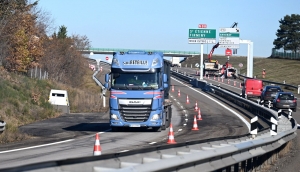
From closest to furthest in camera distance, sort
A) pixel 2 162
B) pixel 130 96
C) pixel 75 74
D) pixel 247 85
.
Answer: pixel 2 162 → pixel 130 96 → pixel 247 85 → pixel 75 74

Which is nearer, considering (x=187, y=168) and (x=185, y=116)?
(x=187, y=168)

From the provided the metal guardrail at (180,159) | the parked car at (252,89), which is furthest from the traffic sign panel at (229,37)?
the metal guardrail at (180,159)

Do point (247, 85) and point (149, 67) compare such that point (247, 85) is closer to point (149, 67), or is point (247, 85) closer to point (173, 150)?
point (149, 67)

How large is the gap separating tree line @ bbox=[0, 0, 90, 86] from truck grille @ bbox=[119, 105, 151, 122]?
50.6 ft

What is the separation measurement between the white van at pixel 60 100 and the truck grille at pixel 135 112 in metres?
14.3

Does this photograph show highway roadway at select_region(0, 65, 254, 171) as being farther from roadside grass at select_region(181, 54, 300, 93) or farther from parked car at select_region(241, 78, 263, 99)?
roadside grass at select_region(181, 54, 300, 93)

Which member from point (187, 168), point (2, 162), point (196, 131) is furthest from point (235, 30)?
point (187, 168)

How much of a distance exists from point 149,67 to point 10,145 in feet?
22.6

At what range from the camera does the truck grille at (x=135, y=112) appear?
76.7 ft

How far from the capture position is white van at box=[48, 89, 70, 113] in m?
37.2

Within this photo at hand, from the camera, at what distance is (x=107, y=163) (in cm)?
770

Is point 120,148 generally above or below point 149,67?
below

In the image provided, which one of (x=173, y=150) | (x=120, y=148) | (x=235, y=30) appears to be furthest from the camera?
(x=235, y=30)

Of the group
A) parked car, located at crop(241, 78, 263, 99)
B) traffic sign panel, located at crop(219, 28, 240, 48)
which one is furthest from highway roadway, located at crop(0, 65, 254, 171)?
traffic sign panel, located at crop(219, 28, 240, 48)
